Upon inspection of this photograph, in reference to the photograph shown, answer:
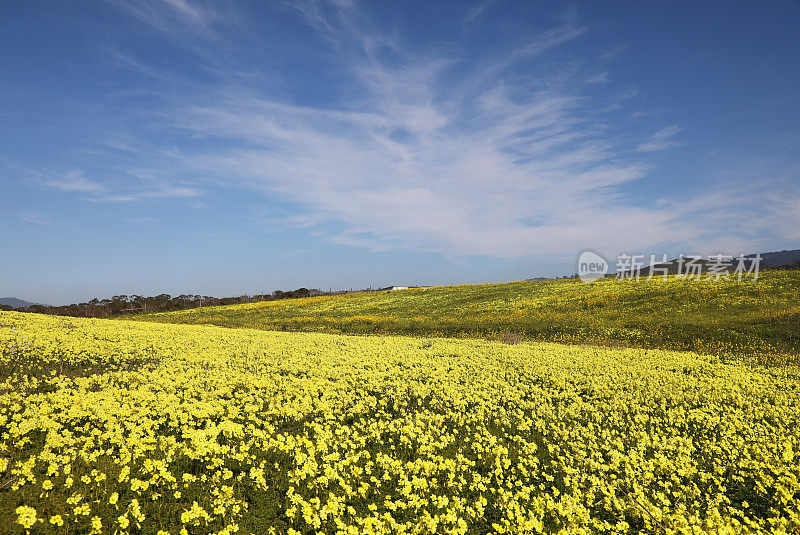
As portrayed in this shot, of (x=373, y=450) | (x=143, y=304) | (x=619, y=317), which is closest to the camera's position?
(x=373, y=450)

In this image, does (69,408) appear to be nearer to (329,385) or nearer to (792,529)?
(329,385)

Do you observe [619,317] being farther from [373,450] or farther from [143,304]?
[143,304]

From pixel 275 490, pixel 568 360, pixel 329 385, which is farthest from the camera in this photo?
pixel 568 360

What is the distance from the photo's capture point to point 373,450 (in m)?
10.1

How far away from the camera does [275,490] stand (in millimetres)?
7973

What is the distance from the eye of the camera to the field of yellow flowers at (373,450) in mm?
7121

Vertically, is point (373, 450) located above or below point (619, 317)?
below

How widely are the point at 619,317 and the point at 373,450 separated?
1545 inches

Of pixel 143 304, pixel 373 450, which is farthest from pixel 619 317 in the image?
pixel 143 304

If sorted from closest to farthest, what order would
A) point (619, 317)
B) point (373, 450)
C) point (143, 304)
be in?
point (373, 450) < point (619, 317) < point (143, 304)

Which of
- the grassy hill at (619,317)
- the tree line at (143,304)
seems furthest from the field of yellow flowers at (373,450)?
the tree line at (143,304)

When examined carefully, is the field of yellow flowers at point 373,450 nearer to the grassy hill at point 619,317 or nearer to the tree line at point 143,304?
the grassy hill at point 619,317

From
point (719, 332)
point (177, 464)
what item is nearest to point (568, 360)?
point (719, 332)

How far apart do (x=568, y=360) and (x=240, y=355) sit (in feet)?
61.3
